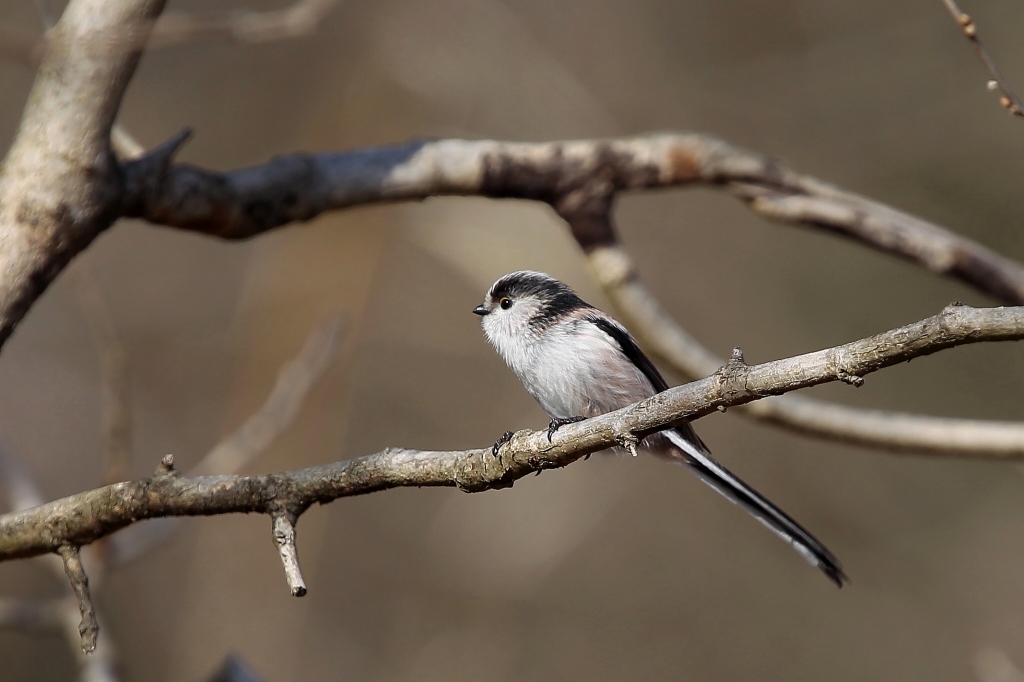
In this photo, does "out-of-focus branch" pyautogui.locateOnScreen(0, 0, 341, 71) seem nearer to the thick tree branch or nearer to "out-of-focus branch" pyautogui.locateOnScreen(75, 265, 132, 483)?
the thick tree branch

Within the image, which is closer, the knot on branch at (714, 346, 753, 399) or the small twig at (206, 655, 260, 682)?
the knot on branch at (714, 346, 753, 399)

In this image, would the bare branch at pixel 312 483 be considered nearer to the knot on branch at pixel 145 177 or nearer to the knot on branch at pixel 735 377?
the knot on branch at pixel 735 377

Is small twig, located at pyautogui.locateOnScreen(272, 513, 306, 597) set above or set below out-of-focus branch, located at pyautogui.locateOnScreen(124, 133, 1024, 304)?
below

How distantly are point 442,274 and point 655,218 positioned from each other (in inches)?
64.4

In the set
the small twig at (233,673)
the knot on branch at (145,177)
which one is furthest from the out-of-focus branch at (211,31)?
the small twig at (233,673)

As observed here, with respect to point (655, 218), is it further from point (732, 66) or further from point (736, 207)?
point (732, 66)

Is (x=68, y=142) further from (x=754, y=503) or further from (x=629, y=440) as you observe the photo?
(x=754, y=503)

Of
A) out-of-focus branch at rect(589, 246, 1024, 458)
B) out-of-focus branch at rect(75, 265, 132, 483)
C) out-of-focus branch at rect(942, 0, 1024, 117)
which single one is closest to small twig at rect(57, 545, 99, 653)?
out-of-focus branch at rect(75, 265, 132, 483)

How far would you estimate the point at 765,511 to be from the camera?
2354mm

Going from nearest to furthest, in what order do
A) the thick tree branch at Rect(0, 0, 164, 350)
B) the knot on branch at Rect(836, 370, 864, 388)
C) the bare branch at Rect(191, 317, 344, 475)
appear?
the knot on branch at Rect(836, 370, 864, 388), the thick tree branch at Rect(0, 0, 164, 350), the bare branch at Rect(191, 317, 344, 475)

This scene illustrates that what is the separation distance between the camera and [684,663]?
5945 mm

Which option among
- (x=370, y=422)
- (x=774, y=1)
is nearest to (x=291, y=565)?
(x=370, y=422)

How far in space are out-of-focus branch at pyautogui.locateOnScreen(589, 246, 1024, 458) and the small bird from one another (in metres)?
0.23

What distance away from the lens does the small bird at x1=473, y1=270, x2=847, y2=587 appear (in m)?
2.43
